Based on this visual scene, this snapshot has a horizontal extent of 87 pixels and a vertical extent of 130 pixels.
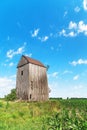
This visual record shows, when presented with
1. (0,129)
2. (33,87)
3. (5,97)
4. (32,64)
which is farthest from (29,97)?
(0,129)

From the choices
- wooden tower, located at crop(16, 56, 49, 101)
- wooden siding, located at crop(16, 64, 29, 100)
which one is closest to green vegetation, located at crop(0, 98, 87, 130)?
wooden tower, located at crop(16, 56, 49, 101)

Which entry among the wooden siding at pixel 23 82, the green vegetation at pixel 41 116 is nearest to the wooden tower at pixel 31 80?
the wooden siding at pixel 23 82

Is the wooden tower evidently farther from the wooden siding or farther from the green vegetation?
the green vegetation

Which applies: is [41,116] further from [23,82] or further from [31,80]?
[23,82]

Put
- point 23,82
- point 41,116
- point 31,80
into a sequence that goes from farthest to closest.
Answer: point 23,82 → point 31,80 → point 41,116

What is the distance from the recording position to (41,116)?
25438 millimetres

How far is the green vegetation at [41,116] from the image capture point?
10.3m

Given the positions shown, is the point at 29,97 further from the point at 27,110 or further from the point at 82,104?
the point at 27,110

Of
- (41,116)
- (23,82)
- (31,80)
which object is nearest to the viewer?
(41,116)

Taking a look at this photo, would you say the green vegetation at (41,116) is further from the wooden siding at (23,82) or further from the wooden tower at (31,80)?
the wooden siding at (23,82)

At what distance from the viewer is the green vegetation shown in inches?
405

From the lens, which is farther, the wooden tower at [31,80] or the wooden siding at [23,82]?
the wooden siding at [23,82]

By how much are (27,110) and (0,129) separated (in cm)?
1314

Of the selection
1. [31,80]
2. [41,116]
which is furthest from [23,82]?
[41,116]
